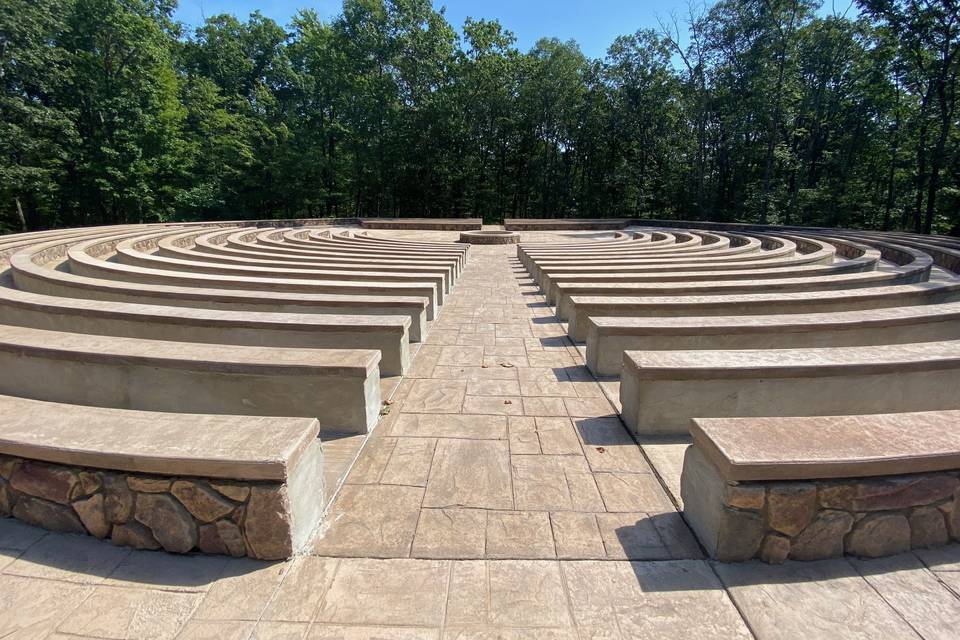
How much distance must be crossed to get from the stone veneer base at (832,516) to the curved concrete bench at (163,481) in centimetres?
224

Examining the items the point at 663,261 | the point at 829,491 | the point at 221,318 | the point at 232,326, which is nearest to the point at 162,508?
the point at 232,326

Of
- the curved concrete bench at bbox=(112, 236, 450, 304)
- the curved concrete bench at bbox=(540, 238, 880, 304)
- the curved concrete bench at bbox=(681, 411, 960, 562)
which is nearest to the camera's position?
the curved concrete bench at bbox=(681, 411, 960, 562)

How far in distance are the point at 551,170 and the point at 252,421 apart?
119 ft

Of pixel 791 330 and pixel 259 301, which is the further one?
pixel 259 301

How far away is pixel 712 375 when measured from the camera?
139 inches

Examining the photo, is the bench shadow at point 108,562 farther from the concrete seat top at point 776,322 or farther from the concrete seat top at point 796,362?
the concrete seat top at point 776,322

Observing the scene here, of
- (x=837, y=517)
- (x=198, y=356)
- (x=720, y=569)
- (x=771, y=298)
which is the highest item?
(x=771, y=298)

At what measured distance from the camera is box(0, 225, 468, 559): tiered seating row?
7.51ft

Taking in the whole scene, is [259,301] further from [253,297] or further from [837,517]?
[837,517]

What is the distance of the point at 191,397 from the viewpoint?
Answer: 368 centimetres

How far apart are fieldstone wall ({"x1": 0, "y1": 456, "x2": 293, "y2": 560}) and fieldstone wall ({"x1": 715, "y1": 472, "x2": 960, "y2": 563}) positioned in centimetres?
229

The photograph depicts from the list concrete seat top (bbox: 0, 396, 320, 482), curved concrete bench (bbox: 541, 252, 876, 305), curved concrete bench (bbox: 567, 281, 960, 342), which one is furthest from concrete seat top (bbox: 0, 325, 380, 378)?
curved concrete bench (bbox: 541, 252, 876, 305)

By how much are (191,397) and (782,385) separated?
4.69m

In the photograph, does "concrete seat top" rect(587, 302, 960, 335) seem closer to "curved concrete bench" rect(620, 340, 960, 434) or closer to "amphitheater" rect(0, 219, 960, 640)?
"amphitheater" rect(0, 219, 960, 640)
